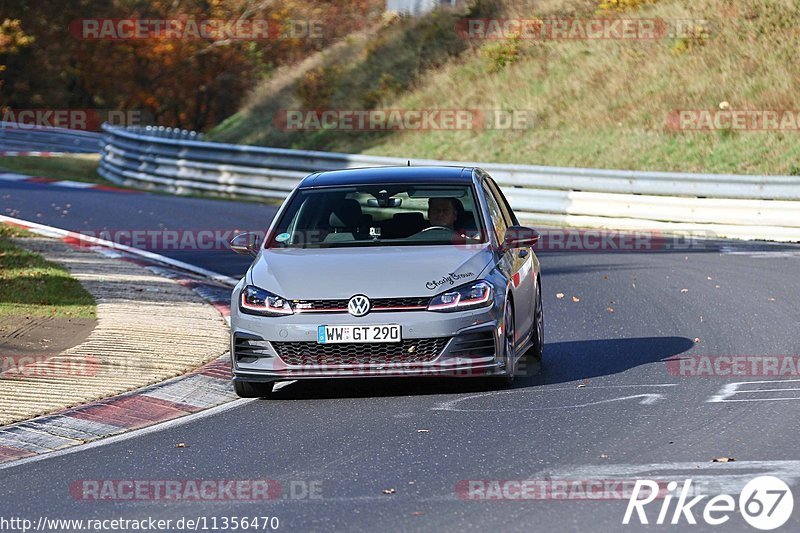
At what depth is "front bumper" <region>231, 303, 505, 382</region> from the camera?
32.1 feet

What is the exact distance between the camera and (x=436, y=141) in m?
34.1

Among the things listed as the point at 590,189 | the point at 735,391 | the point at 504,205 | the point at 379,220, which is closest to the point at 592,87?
the point at 590,189

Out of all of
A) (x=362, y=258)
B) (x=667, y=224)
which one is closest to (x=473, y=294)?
(x=362, y=258)

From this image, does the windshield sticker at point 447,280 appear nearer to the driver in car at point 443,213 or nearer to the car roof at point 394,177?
the driver in car at point 443,213

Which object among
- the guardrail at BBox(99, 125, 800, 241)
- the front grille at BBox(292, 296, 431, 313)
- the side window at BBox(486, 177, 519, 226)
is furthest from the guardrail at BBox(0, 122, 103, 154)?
the front grille at BBox(292, 296, 431, 313)

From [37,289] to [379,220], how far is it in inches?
222

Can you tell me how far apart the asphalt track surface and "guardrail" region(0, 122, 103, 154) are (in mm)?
34899

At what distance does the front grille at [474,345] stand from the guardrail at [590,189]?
40.1 ft

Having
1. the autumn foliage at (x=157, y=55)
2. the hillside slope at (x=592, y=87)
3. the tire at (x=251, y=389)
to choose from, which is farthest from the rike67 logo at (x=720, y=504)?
the autumn foliage at (x=157, y=55)

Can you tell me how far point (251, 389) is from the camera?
10414 millimetres

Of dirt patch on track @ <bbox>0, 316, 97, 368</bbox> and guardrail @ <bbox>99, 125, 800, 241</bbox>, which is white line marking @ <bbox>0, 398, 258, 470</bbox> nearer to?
dirt patch on track @ <bbox>0, 316, 97, 368</bbox>

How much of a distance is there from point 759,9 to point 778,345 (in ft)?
77.3

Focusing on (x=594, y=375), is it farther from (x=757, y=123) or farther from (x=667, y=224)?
(x=757, y=123)

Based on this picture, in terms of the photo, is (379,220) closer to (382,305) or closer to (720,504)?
(382,305)
